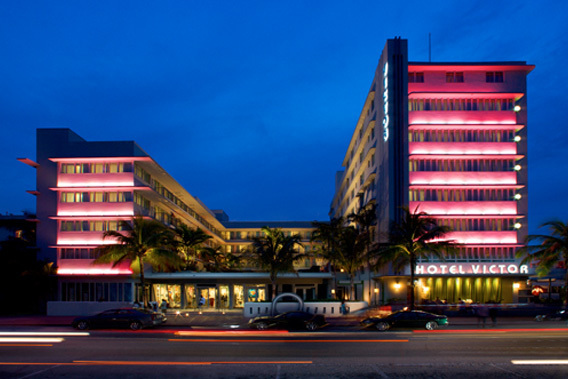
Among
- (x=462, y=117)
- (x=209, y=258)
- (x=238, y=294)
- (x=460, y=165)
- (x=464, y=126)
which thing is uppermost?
(x=462, y=117)

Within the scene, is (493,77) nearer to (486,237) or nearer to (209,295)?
(486,237)

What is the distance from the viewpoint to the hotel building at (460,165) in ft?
169

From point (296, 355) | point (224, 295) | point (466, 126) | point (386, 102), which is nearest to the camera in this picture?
point (296, 355)

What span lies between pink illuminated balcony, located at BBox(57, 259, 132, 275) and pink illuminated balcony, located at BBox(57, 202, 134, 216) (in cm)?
439

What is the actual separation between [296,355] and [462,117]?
38927mm

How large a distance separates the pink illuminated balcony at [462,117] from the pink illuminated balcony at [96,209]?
2864cm

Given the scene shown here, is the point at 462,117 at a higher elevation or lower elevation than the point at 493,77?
lower

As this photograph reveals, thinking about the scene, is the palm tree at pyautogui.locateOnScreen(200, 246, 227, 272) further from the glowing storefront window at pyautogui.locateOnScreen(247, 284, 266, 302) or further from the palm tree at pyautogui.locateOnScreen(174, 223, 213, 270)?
the glowing storefront window at pyautogui.locateOnScreen(247, 284, 266, 302)

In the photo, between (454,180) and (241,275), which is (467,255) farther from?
(241,275)

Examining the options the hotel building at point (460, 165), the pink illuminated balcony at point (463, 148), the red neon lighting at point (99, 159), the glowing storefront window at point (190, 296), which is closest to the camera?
the red neon lighting at point (99, 159)

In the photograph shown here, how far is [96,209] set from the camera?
1993 inches

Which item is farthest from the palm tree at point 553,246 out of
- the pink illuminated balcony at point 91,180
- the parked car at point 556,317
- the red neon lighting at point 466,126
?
the pink illuminated balcony at point 91,180

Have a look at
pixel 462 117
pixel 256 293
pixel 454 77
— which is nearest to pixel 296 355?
pixel 256 293

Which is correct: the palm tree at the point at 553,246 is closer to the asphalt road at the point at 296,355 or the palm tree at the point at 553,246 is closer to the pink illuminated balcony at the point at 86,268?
the asphalt road at the point at 296,355
